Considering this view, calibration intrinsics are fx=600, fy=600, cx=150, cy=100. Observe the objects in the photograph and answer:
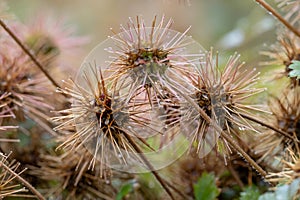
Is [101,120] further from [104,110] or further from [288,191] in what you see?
[288,191]

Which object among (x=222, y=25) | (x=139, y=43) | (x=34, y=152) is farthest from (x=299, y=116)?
(x=222, y=25)

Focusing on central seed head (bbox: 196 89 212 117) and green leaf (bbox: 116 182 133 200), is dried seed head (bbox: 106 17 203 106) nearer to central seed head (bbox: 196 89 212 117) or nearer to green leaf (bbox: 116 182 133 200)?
central seed head (bbox: 196 89 212 117)

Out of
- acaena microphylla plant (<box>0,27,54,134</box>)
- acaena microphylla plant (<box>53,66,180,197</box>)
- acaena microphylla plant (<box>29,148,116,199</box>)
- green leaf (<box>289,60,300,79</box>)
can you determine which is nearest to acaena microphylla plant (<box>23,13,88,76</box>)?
acaena microphylla plant (<box>0,27,54,134</box>)

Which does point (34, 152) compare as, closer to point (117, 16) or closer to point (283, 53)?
point (283, 53)

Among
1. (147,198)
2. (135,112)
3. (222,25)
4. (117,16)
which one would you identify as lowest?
(147,198)

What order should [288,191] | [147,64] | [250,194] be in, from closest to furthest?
1. [288,191]
2. [147,64]
3. [250,194]

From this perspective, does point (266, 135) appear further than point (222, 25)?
No

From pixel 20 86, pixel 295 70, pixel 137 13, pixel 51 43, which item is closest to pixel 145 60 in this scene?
pixel 295 70

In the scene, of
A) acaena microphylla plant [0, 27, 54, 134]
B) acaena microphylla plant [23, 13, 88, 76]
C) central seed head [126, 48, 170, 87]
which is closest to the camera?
central seed head [126, 48, 170, 87]
